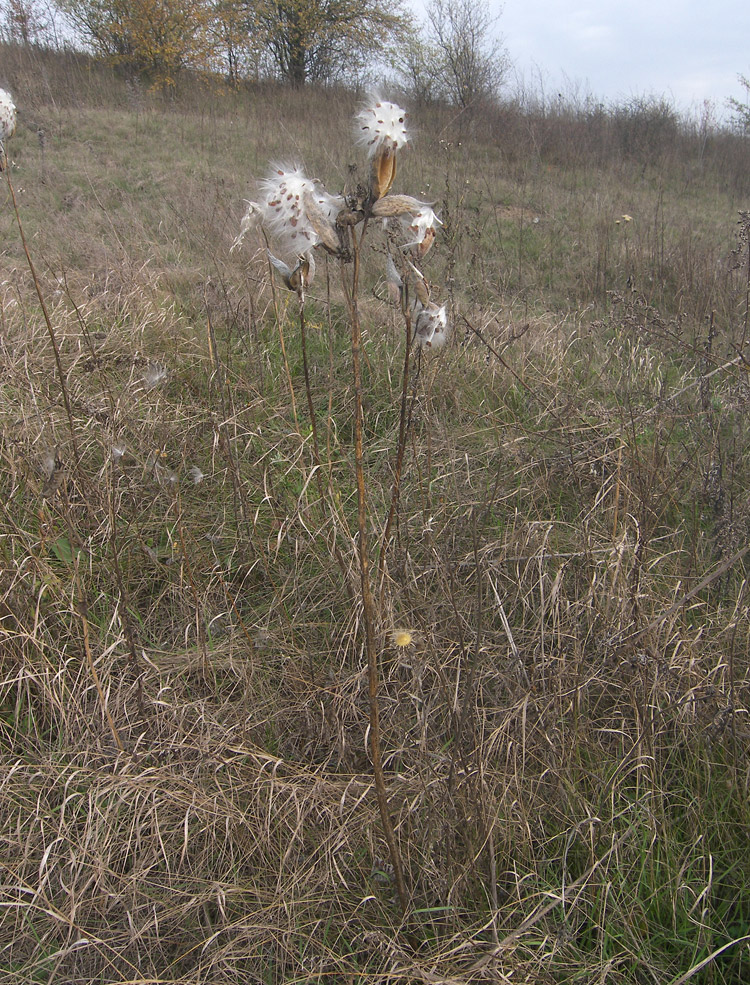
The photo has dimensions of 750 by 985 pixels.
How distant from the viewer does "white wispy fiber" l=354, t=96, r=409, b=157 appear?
2.85 feet

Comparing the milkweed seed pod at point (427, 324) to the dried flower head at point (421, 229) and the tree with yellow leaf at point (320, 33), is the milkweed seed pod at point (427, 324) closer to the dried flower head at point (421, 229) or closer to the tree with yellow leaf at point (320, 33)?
the dried flower head at point (421, 229)

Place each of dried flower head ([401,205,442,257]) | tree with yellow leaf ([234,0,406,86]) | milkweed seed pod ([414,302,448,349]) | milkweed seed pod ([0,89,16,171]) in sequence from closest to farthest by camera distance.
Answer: dried flower head ([401,205,442,257]) → milkweed seed pod ([414,302,448,349]) → milkweed seed pod ([0,89,16,171]) → tree with yellow leaf ([234,0,406,86])

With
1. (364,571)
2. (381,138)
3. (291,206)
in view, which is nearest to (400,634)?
(364,571)

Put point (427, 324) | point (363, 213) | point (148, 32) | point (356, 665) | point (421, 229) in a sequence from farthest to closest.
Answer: point (148, 32) < point (356, 665) < point (427, 324) < point (421, 229) < point (363, 213)

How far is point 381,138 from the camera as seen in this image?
0.87 meters

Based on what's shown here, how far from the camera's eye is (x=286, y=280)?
1403mm

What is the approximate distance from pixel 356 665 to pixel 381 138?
1.22m

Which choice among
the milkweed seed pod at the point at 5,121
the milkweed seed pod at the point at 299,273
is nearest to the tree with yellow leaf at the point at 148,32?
the milkweed seed pod at the point at 5,121

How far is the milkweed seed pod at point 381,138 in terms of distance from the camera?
848mm

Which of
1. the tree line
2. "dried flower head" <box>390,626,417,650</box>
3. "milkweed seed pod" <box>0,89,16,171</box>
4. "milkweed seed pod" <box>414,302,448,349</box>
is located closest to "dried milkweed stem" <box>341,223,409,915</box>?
"milkweed seed pod" <box>414,302,448,349</box>

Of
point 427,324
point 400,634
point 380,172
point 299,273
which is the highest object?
point 380,172

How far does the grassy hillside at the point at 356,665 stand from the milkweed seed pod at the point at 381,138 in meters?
0.75

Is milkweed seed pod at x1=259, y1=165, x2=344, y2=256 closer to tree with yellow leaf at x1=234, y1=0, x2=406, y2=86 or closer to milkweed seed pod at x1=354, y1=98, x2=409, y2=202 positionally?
milkweed seed pod at x1=354, y1=98, x2=409, y2=202

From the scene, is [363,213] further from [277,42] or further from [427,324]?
[277,42]
